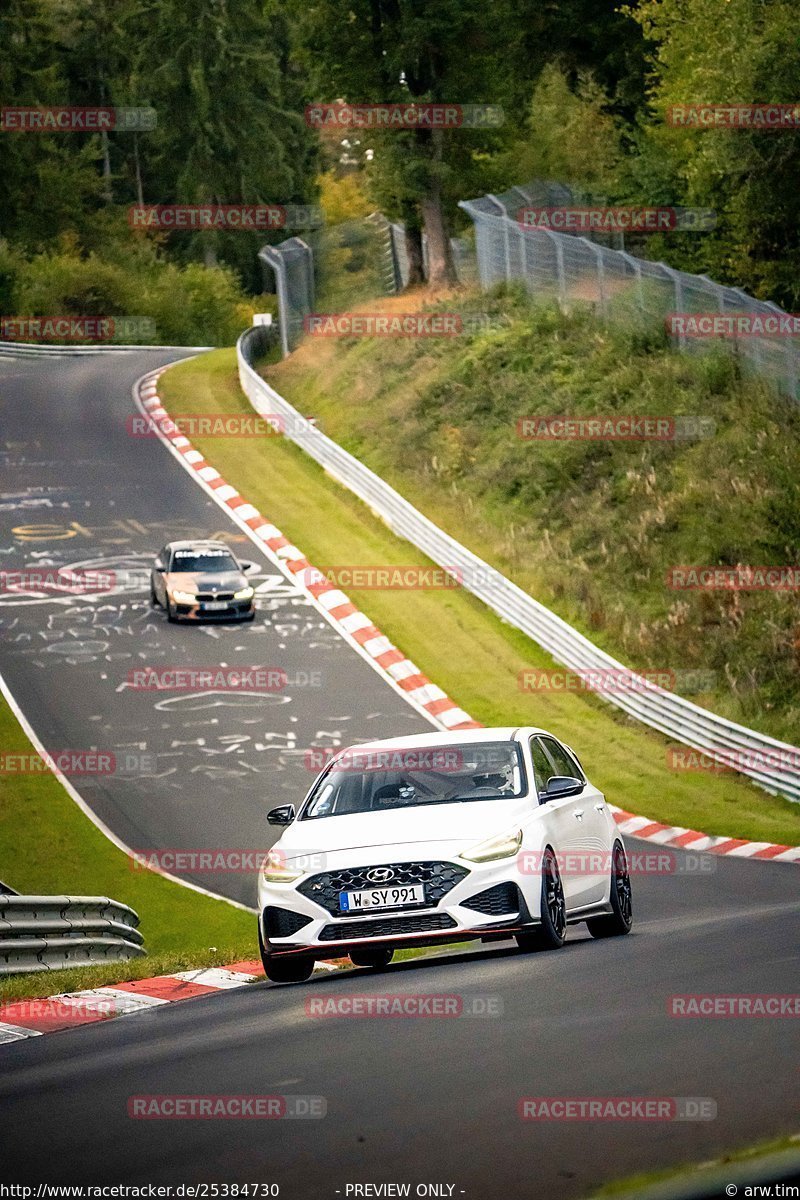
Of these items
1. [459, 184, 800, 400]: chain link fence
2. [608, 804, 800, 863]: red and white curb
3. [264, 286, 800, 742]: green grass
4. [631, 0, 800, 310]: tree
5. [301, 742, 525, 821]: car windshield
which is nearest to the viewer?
[301, 742, 525, 821]: car windshield

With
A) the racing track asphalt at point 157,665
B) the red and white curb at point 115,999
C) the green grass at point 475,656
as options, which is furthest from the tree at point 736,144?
the red and white curb at point 115,999

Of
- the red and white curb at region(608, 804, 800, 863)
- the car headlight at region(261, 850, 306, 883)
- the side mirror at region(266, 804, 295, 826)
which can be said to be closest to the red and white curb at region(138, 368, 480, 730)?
the red and white curb at region(608, 804, 800, 863)

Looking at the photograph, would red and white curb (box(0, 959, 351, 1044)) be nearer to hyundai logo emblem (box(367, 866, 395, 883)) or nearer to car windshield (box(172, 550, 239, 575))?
hyundai logo emblem (box(367, 866, 395, 883))

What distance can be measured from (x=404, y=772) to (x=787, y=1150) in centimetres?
722

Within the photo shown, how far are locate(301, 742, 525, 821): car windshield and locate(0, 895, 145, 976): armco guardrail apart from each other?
9.36 feet

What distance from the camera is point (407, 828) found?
11.4m

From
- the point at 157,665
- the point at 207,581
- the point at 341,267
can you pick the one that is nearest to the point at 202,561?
the point at 207,581

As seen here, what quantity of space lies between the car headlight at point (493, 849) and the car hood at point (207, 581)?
800 inches

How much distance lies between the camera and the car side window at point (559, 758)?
13119mm

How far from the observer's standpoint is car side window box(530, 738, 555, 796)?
1223 cm

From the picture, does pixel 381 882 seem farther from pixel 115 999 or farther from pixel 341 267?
pixel 341 267

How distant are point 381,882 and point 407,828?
42 cm

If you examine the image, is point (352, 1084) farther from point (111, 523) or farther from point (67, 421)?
point (67, 421)

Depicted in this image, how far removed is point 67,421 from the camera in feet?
164
